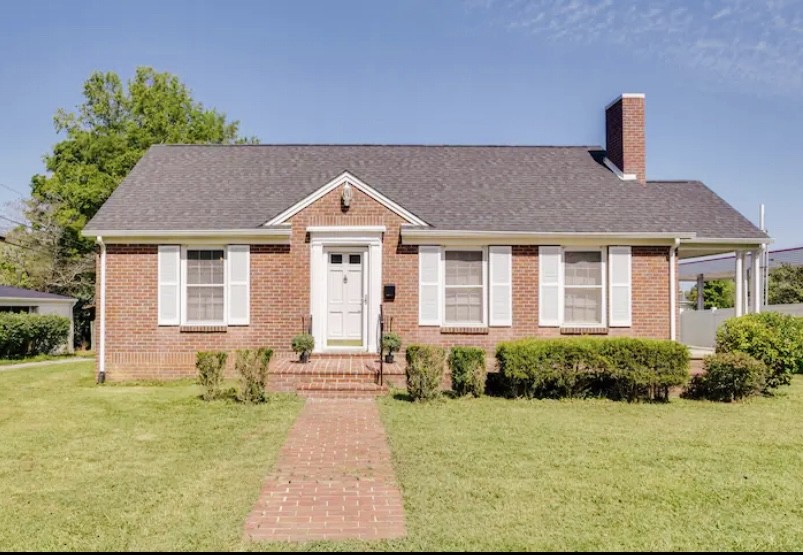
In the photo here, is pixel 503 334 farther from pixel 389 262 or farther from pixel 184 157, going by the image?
pixel 184 157

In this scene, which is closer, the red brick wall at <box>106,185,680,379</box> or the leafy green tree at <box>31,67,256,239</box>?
the red brick wall at <box>106,185,680,379</box>

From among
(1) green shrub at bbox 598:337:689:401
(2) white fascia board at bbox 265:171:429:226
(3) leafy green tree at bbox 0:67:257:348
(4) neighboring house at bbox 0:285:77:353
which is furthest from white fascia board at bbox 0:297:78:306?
(1) green shrub at bbox 598:337:689:401

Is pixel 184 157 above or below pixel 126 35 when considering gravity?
below

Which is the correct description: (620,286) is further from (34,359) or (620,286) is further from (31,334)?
(31,334)

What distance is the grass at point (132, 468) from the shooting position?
4266 mm

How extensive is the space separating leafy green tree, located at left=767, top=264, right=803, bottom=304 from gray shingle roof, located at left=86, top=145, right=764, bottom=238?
15.5 meters

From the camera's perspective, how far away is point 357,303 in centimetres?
1248

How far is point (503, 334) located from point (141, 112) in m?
24.4

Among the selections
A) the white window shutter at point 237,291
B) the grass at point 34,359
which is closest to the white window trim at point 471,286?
the white window shutter at point 237,291

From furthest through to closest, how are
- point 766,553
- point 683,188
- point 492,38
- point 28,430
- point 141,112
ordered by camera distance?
point 141,112 → point 683,188 → point 492,38 → point 28,430 → point 766,553

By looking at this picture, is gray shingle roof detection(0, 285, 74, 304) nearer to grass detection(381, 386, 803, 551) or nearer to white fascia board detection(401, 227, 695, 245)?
white fascia board detection(401, 227, 695, 245)

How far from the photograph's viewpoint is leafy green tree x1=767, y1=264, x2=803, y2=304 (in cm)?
2639

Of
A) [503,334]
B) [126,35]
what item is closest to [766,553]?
[503,334]

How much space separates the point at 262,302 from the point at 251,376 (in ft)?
10.6
